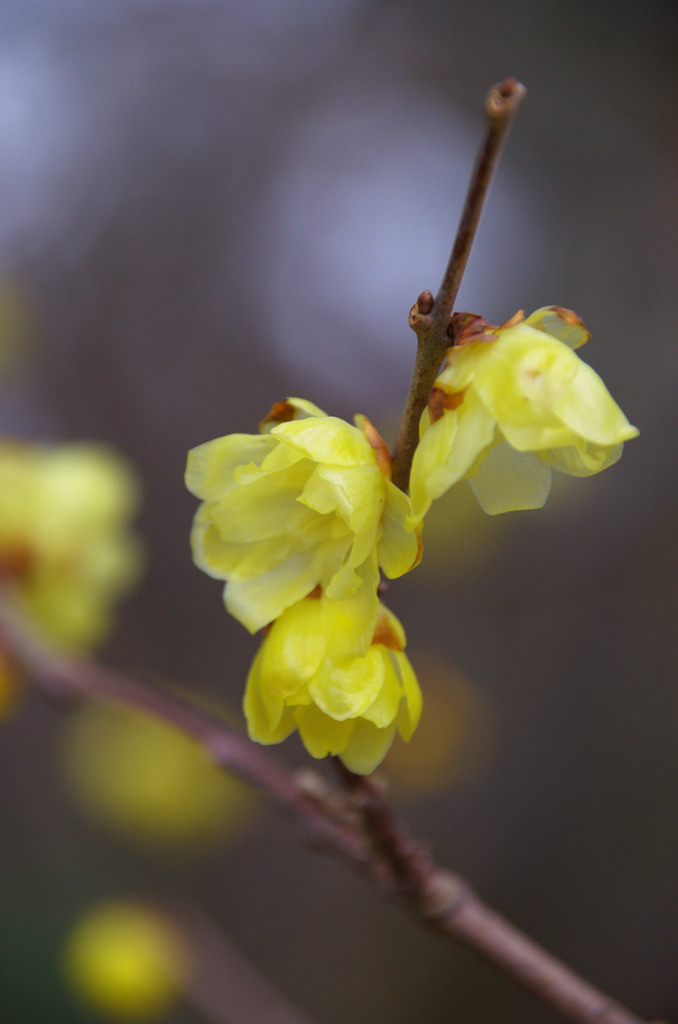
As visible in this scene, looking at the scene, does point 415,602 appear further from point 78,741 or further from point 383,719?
point 383,719

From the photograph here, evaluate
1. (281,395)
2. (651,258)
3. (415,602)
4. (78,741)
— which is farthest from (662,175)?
(78,741)

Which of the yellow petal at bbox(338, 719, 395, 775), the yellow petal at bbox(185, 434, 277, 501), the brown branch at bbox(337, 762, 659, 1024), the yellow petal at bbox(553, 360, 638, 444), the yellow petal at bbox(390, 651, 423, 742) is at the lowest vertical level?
the brown branch at bbox(337, 762, 659, 1024)

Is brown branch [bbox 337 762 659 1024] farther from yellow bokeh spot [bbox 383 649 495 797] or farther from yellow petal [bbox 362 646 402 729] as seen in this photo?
yellow bokeh spot [bbox 383 649 495 797]

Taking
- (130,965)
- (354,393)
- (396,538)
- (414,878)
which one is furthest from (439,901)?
(354,393)

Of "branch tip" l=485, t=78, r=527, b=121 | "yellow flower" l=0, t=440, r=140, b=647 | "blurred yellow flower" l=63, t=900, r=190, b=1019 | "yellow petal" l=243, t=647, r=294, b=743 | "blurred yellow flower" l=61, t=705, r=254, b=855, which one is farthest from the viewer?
"blurred yellow flower" l=61, t=705, r=254, b=855

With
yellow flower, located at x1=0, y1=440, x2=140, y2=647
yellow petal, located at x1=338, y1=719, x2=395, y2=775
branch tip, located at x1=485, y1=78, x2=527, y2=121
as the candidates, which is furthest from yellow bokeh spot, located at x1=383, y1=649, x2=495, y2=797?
branch tip, located at x1=485, y1=78, x2=527, y2=121

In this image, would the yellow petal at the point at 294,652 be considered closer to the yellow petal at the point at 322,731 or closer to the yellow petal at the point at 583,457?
the yellow petal at the point at 322,731

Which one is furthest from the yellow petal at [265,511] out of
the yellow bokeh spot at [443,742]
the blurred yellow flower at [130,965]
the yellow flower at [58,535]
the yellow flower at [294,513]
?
the yellow bokeh spot at [443,742]

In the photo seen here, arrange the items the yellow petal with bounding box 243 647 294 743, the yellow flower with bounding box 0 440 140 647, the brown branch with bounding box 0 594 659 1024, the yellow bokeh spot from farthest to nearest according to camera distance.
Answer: the yellow bokeh spot
the yellow flower with bounding box 0 440 140 647
the brown branch with bounding box 0 594 659 1024
the yellow petal with bounding box 243 647 294 743
